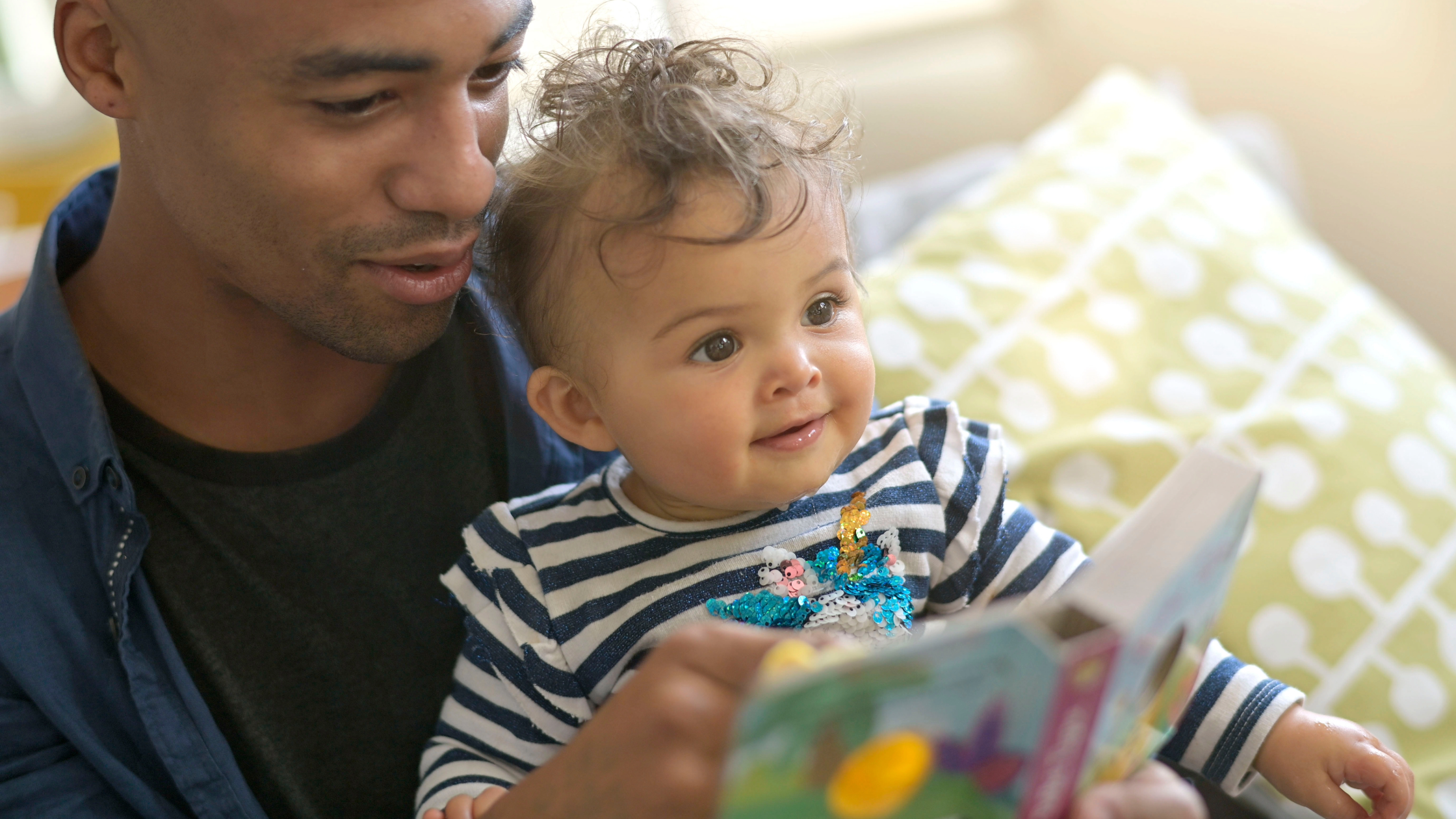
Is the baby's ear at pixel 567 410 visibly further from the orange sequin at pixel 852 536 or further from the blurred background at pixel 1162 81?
the blurred background at pixel 1162 81

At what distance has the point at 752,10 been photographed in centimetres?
205

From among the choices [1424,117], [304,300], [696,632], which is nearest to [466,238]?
[304,300]

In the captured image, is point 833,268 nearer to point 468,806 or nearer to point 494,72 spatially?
point 494,72

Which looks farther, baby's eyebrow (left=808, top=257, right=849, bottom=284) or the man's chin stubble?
the man's chin stubble

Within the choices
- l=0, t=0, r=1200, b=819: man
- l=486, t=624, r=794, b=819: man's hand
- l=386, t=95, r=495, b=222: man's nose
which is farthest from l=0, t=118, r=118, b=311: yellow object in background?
l=486, t=624, r=794, b=819: man's hand

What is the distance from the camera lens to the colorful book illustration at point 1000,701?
0.49 meters

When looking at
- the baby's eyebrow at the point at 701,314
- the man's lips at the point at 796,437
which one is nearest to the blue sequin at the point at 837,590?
the man's lips at the point at 796,437

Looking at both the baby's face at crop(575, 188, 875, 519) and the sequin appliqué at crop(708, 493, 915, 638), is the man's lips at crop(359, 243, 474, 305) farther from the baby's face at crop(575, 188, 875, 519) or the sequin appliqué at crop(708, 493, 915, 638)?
the sequin appliqué at crop(708, 493, 915, 638)

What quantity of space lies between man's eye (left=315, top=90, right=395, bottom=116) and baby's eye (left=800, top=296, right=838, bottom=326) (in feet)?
1.34

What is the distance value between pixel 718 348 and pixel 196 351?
60 cm

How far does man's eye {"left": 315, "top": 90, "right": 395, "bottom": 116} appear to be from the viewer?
0.96 metres

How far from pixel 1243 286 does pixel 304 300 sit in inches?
47.6

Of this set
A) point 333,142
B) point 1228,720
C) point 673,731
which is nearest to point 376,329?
point 333,142

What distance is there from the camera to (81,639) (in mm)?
1057
